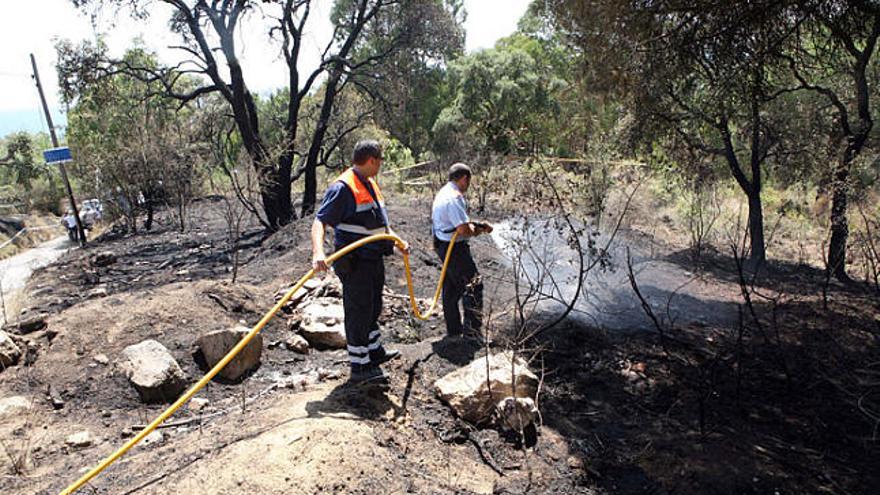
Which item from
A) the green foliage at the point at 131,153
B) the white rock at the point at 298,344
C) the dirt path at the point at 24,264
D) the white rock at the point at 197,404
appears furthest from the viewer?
the green foliage at the point at 131,153

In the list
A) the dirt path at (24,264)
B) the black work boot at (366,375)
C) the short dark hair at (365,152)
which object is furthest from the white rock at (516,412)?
the dirt path at (24,264)

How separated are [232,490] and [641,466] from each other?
7.18ft

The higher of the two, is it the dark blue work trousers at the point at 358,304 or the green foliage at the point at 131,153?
the green foliage at the point at 131,153

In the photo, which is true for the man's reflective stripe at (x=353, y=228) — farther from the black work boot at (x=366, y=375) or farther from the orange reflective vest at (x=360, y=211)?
the black work boot at (x=366, y=375)

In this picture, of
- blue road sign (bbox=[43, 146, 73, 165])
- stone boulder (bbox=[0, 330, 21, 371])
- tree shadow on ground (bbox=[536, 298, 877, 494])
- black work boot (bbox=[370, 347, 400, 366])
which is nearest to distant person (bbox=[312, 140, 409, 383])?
black work boot (bbox=[370, 347, 400, 366])

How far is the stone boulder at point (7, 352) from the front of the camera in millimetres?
4281

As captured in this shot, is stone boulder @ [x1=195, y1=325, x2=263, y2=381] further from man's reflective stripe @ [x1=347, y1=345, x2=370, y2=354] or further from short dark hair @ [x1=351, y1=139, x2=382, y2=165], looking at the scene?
short dark hair @ [x1=351, y1=139, x2=382, y2=165]

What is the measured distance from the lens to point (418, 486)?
261cm

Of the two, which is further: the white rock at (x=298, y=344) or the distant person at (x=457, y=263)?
the white rock at (x=298, y=344)

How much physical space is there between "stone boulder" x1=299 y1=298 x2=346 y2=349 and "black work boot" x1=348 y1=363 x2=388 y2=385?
1.12m

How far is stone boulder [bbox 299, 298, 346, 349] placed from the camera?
4855 millimetres

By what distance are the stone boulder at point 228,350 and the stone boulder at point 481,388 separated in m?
1.76

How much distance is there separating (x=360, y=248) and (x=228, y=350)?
168 cm

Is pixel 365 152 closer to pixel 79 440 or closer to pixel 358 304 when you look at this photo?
pixel 358 304
